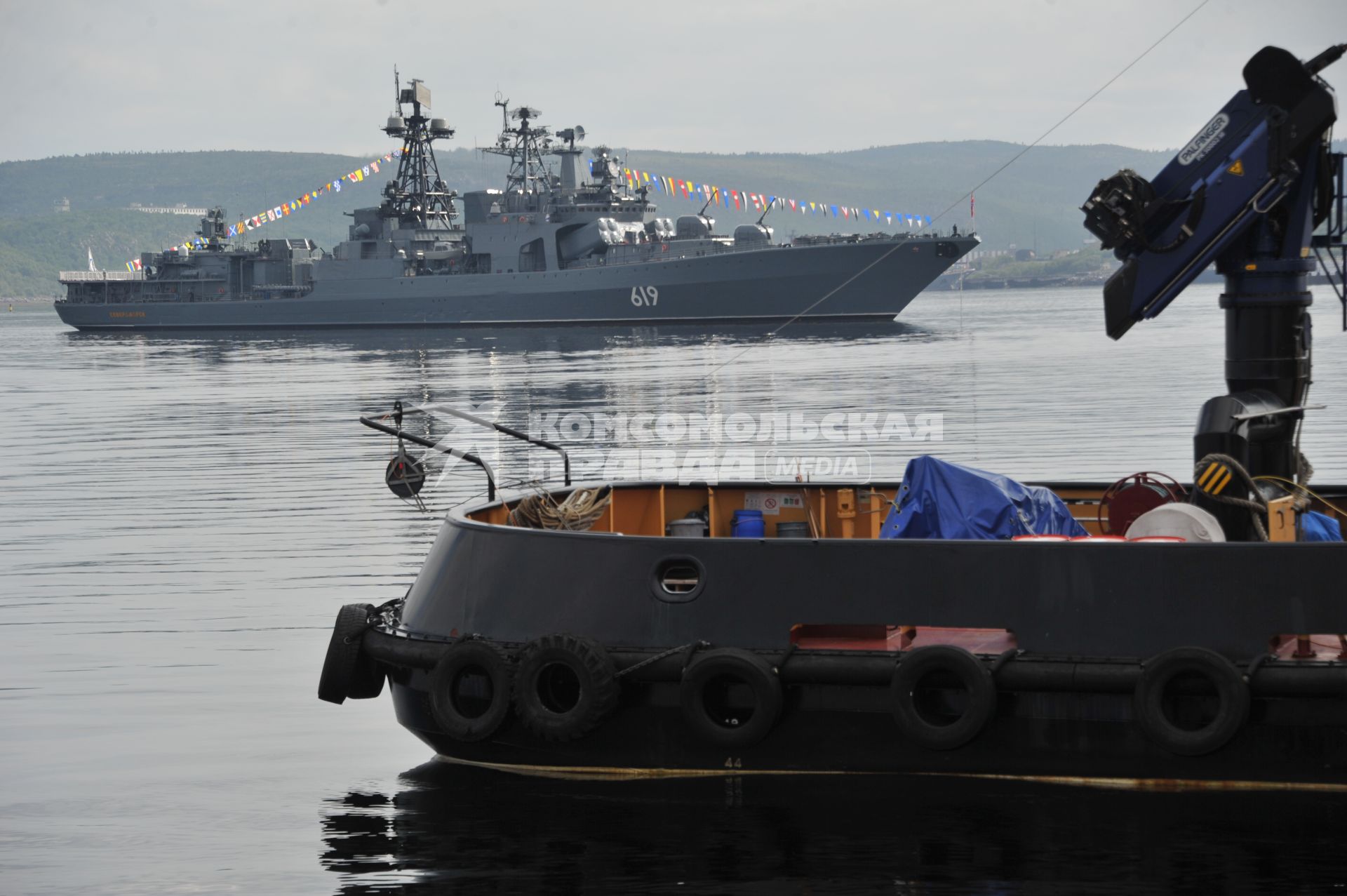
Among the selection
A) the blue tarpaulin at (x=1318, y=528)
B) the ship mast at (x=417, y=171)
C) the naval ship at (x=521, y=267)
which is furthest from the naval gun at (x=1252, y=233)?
the ship mast at (x=417, y=171)

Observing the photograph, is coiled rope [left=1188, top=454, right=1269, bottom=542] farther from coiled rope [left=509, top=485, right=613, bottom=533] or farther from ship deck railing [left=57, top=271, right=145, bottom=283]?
ship deck railing [left=57, top=271, right=145, bottom=283]

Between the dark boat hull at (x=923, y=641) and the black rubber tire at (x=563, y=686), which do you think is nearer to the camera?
the dark boat hull at (x=923, y=641)

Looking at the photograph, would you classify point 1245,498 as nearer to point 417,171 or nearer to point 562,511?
point 562,511

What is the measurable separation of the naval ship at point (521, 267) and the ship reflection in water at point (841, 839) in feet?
226

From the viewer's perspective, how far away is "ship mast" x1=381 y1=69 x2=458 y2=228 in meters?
94.9

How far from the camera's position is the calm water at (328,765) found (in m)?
7.24

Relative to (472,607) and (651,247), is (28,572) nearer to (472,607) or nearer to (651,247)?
(472,607)

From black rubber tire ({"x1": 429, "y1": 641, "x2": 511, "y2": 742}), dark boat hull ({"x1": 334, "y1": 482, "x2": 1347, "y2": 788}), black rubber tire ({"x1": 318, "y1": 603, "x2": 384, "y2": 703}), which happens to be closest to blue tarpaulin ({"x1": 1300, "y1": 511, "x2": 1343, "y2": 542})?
dark boat hull ({"x1": 334, "y1": 482, "x2": 1347, "y2": 788})

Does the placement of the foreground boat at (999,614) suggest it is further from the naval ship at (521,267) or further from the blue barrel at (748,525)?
the naval ship at (521,267)

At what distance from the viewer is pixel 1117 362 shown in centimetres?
4781

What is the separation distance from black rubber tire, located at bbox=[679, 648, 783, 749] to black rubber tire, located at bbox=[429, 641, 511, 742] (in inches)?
41.0

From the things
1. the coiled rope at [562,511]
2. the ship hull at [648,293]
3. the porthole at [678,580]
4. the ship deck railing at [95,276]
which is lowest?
the porthole at [678,580]

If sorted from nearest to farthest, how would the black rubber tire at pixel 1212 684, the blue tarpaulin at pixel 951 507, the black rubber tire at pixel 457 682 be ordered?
the black rubber tire at pixel 1212 684
the black rubber tire at pixel 457 682
the blue tarpaulin at pixel 951 507

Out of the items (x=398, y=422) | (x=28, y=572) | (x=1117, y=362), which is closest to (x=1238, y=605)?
(x=398, y=422)
